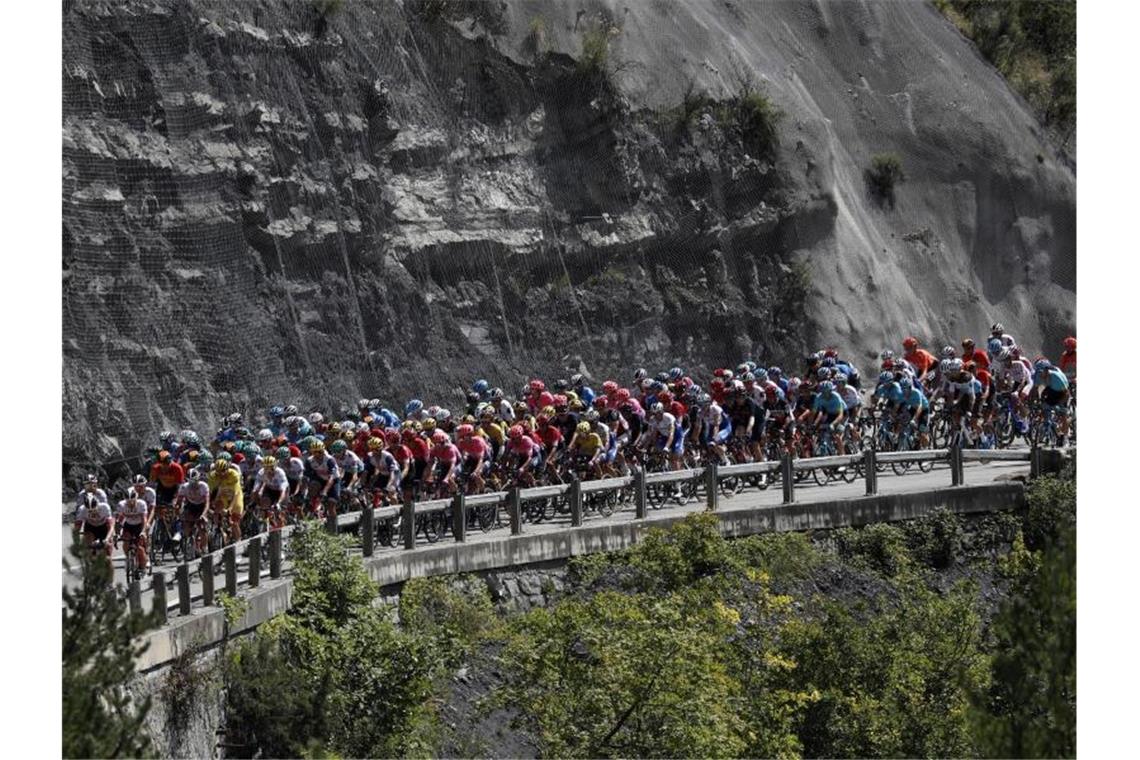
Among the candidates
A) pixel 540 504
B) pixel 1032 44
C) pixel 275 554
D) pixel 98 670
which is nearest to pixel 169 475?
pixel 275 554

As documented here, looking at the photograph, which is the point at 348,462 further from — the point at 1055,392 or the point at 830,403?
the point at 1055,392

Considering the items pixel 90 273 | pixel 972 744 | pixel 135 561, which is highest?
pixel 90 273

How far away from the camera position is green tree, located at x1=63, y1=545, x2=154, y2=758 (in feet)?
57.9

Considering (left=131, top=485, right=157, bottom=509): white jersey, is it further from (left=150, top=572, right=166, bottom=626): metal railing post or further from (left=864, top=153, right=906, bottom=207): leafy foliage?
(left=864, top=153, right=906, bottom=207): leafy foliage

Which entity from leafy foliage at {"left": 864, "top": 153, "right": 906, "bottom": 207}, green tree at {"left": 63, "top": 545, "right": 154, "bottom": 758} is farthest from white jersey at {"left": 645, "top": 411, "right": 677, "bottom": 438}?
leafy foliage at {"left": 864, "top": 153, "right": 906, "bottom": 207}

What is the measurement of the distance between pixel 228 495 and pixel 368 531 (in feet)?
5.80

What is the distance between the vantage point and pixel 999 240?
59.7 m

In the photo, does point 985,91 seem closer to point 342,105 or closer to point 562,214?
point 562,214

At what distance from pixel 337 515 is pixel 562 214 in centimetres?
2220

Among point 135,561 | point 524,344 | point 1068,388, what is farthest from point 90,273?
point 1068,388

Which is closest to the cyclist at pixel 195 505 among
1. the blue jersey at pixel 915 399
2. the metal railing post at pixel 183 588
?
the metal railing post at pixel 183 588

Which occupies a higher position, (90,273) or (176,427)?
(90,273)

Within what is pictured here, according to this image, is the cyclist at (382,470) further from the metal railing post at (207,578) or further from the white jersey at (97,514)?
the metal railing post at (207,578)

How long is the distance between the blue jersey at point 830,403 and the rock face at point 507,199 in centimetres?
946
